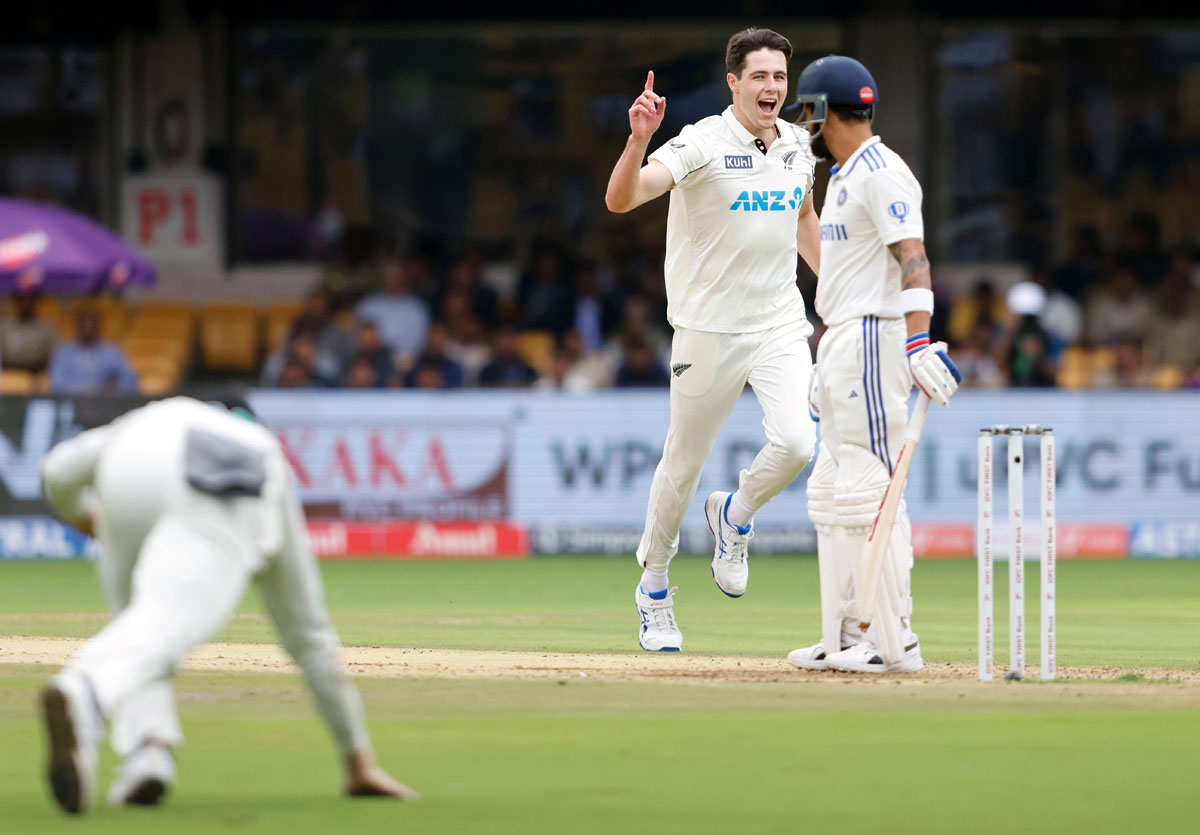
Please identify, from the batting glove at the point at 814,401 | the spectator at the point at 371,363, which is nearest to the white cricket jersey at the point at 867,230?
the batting glove at the point at 814,401

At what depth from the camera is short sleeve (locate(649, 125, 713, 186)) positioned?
7.57 meters

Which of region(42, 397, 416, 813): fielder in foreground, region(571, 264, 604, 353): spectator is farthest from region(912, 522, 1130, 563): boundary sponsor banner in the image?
region(42, 397, 416, 813): fielder in foreground

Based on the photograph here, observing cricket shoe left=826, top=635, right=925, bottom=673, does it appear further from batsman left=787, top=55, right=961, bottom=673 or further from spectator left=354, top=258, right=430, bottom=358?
spectator left=354, top=258, right=430, bottom=358

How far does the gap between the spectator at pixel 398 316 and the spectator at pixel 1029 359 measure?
206 inches

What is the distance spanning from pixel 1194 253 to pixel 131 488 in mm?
A: 17006

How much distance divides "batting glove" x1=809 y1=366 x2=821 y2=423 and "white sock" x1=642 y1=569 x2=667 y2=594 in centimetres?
94

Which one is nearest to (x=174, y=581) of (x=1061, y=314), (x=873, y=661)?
(x=873, y=661)

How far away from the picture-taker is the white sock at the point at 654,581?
820cm

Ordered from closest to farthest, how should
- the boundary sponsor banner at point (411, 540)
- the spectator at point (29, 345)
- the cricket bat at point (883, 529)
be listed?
the cricket bat at point (883, 529), the boundary sponsor banner at point (411, 540), the spectator at point (29, 345)

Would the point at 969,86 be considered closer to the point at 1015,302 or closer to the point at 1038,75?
the point at 1038,75

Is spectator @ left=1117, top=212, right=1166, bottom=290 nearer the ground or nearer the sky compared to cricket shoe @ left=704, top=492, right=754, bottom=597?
nearer the sky

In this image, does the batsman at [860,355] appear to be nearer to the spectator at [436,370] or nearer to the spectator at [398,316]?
the spectator at [436,370]

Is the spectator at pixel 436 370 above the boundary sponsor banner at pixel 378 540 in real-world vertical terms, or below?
above

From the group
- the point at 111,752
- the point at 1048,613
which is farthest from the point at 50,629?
the point at 1048,613
